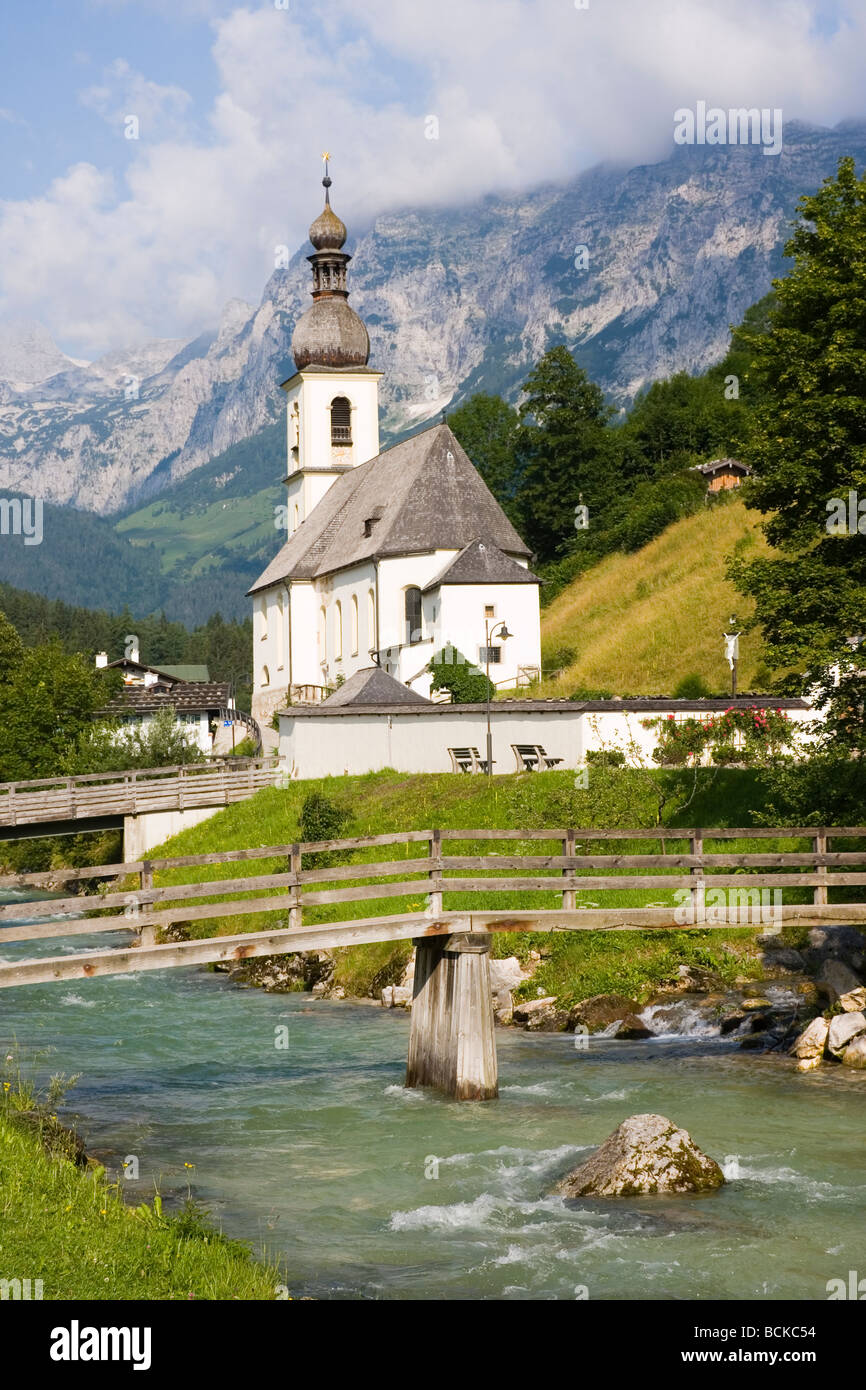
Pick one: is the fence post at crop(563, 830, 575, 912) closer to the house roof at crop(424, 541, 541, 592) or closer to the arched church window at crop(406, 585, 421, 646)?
the house roof at crop(424, 541, 541, 592)

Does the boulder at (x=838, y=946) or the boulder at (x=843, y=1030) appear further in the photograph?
the boulder at (x=838, y=946)

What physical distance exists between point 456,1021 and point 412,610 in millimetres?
45352

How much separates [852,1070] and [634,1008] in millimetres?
4865

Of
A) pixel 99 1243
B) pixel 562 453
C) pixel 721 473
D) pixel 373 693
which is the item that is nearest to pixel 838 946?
pixel 99 1243

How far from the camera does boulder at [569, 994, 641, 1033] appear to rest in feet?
74.1

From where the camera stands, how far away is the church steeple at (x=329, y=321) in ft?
→ 271

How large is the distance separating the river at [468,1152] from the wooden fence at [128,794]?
2163cm

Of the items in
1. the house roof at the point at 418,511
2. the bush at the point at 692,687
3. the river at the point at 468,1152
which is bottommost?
the river at the point at 468,1152

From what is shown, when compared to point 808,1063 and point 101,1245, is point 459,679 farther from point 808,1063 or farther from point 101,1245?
point 101,1245

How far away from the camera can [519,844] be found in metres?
31.9

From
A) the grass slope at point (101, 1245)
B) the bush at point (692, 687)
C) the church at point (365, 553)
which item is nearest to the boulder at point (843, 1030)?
the grass slope at point (101, 1245)

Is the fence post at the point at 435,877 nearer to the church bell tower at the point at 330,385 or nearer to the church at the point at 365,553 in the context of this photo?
the church at the point at 365,553

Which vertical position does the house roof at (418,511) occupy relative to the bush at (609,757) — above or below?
above

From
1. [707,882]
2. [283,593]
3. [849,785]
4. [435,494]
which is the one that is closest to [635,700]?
[849,785]
